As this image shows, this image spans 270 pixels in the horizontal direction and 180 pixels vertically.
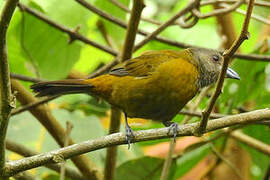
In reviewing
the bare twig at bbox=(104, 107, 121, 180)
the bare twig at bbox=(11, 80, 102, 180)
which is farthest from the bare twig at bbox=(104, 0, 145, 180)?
the bare twig at bbox=(11, 80, 102, 180)

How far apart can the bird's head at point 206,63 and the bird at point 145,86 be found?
15 centimetres

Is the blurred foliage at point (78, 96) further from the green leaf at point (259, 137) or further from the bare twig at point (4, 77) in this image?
the bare twig at point (4, 77)

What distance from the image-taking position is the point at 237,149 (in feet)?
10.8

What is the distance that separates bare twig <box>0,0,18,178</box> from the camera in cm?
143

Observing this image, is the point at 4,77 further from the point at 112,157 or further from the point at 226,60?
the point at 112,157

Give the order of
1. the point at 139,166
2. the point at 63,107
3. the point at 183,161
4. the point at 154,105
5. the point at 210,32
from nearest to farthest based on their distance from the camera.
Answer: the point at 154,105, the point at 139,166, the point at 183,161, the point at 63,107, the point at 210,32

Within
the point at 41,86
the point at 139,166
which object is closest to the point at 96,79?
the point at 41,86

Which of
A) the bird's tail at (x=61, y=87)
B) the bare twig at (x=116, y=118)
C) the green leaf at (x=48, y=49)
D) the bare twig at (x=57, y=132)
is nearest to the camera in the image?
the bare twig at (x=116, y=118)

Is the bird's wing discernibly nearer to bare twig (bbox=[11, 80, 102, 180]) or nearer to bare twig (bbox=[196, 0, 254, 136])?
bare twig (bbox=[11, 80, 102, 180])

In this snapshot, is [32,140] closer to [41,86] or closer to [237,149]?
[41,86]

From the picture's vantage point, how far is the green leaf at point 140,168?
263cm

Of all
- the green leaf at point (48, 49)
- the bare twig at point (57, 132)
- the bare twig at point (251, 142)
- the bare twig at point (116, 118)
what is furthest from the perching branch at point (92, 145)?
the green leaf at point (48, 49)

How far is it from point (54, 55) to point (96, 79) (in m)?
0.47

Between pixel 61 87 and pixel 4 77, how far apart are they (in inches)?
35.5
